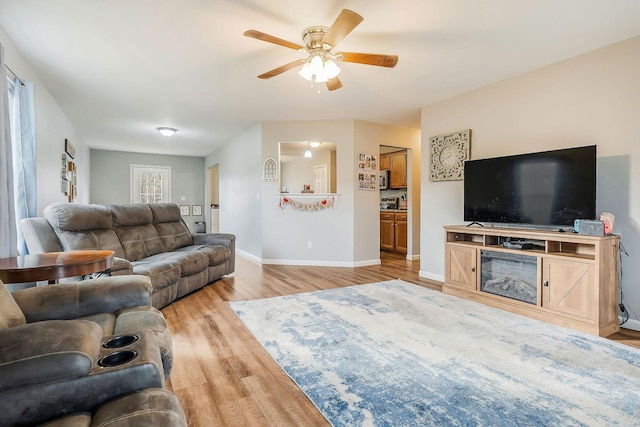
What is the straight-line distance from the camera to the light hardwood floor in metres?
1.62

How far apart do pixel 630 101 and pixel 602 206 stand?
895 millimetres

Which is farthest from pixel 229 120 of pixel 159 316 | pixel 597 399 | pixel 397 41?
pixel 597 399

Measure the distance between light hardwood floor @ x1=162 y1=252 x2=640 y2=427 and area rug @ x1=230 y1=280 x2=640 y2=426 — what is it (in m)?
0.10

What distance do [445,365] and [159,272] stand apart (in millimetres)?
2547

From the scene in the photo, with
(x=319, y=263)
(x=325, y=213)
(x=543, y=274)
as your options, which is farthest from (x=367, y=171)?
(x=543, y=274)

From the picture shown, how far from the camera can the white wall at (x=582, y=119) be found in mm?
2748

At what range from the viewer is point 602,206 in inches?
114

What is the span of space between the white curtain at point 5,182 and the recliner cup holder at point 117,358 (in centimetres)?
185

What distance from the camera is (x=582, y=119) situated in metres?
3.02

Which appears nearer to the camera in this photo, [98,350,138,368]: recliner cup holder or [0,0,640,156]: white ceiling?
[98,350,138,368]: recliner cup holder

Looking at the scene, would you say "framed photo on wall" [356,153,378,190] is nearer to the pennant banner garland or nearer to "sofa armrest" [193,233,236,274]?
the pennant banner garland

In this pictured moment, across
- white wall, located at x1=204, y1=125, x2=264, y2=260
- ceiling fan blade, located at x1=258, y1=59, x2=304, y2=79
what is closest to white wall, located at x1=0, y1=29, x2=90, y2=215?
ceiling fan blade, located at x1=258, y1=59, x2=304, y2=79

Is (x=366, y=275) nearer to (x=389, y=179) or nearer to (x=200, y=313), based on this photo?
(x=200, y=313)

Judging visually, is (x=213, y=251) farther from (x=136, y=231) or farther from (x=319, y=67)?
(x=319, y=67)
